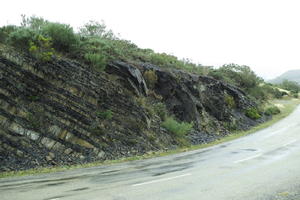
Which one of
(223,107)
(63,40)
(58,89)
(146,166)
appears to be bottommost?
(146,166)

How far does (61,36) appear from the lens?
16.7 metres

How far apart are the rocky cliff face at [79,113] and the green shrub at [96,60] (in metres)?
0.46

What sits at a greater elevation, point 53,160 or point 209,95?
point 209,95

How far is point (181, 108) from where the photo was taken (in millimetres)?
20688

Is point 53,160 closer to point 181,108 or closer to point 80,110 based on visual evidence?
point 80,110

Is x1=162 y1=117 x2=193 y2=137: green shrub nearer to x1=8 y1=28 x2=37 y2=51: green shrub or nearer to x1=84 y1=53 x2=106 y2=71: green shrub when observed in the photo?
x1=84 y1=53 x2=106 y2=71: green shrub

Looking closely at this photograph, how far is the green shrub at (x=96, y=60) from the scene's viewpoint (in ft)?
53.7

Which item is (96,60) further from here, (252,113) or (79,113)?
(252,113)

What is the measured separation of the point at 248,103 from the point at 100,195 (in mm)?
27833

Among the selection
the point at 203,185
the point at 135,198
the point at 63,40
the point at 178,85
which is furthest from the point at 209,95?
the point at 135,198

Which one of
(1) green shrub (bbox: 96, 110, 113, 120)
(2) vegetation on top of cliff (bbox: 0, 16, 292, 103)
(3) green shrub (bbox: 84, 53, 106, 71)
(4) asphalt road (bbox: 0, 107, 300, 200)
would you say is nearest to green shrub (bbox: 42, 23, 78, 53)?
(2) vegetation on top of cliff (bbox: 0, 16, 292, 103)

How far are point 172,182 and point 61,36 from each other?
1262cm

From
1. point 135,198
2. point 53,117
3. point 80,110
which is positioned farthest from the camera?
point 80,110

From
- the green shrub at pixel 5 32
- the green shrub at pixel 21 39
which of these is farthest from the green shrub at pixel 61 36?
the green shrub at pixel 5 32
